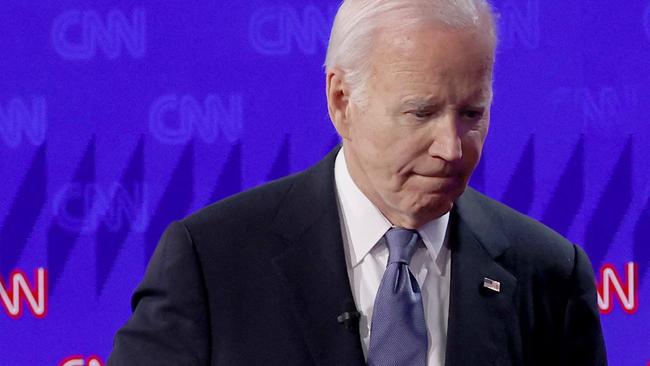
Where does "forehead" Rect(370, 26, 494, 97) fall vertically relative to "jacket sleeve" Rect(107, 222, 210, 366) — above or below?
above

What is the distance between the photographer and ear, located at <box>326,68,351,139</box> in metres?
1.73

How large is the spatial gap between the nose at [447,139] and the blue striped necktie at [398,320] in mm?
200

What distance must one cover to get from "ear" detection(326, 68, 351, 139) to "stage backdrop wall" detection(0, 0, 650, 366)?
87 centimetres

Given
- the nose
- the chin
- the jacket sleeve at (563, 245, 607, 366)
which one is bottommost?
the jacket sleeve at (563, 245, 607, 366)

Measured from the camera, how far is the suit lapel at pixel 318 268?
5.50 ft

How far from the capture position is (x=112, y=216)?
256 cm

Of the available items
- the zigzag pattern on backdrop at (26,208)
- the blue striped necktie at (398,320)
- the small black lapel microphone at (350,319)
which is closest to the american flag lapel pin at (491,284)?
the blue striped necktie at (398,320)

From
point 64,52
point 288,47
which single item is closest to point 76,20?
point 64,52

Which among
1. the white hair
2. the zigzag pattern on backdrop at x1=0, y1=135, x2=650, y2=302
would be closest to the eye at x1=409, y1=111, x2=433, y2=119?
the white hair

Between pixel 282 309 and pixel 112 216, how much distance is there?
3.11 feet

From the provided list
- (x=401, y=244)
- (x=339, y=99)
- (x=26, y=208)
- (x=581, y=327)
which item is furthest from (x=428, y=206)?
(x=26, y=208)

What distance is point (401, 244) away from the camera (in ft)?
5.75

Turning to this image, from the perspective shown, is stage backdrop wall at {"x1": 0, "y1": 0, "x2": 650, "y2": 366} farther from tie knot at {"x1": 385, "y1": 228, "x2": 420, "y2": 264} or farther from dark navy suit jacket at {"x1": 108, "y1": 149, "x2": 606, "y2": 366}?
tie knot at {"x1": 385, "y1": 228, "x2": 420, "y2": 264}

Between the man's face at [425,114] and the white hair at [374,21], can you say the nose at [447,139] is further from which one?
the white hair at [374,21]
